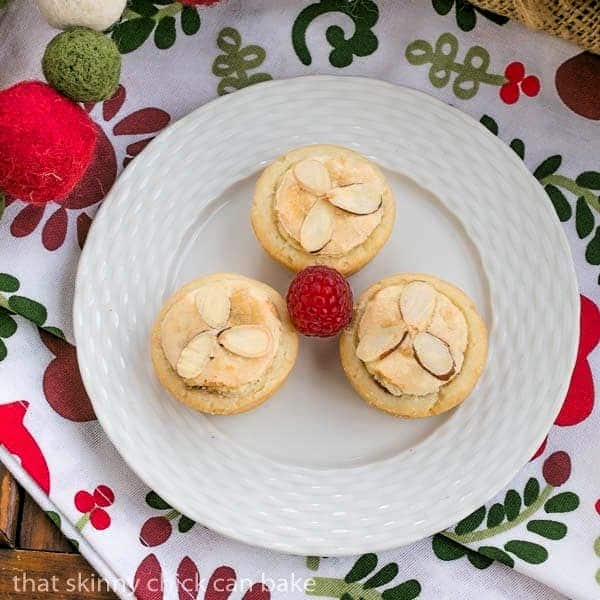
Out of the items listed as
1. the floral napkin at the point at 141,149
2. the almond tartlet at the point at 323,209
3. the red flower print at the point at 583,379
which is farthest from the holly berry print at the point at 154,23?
the red flower print at the point at 583,379

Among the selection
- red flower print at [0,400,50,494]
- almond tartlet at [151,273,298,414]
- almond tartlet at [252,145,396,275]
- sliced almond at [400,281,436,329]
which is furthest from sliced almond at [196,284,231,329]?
red flower print at [0,400,50,494]

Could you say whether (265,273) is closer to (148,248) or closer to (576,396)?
(148,248)

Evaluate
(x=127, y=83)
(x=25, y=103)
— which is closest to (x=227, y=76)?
(x=127, y=83)

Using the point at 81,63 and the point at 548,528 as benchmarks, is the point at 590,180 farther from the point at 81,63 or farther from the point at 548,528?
the point at 81,63

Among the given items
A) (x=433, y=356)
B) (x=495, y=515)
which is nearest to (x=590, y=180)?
(x=433, y=356)

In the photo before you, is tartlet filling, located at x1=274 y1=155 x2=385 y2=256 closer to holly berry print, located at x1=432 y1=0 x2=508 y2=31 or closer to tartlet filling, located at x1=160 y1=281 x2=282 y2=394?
tartlet filling, located at x1=160 y1=281 x2=282 y2=394
